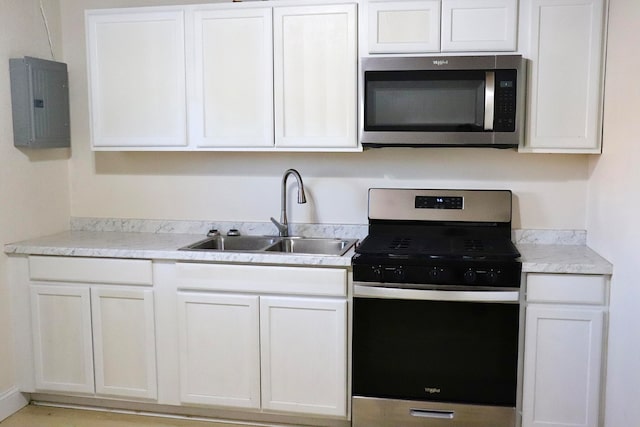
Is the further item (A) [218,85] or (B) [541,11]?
(A) [218,85]

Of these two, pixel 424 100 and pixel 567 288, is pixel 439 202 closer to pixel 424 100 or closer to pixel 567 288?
pixel 424 100

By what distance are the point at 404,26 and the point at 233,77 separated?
0.86 meters

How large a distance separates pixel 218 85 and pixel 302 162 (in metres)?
0.62

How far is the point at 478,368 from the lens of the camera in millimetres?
2750

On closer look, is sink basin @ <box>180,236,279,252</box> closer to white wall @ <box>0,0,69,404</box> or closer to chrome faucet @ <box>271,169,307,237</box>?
chrome faucet @ <box>271,169,307,237</box>

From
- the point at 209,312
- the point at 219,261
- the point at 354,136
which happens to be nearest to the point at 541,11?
the point at 354,136

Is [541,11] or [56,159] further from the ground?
[541,11]

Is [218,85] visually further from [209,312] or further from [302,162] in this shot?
[209,312]

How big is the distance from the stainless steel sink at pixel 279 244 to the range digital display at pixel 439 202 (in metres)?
0.39

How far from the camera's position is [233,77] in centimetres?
310

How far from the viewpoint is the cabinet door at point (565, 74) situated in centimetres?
280

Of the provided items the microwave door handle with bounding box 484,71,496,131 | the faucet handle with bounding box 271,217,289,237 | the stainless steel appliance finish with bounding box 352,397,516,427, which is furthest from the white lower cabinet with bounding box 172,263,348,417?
the microwave door handle with bounding box 484,71,496,131

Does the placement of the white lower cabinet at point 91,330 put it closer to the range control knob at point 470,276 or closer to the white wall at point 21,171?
the white wall at point 21,171

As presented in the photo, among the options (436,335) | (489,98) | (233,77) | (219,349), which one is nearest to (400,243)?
(436,335)
